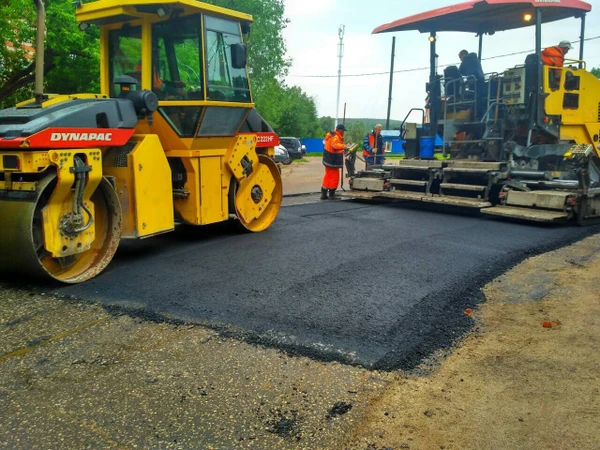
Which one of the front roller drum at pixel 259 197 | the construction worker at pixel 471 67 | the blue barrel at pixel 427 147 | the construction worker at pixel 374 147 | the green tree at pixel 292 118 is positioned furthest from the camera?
the green tree at pixel 292 118

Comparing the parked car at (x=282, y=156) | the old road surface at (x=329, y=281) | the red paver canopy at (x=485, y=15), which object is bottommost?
the old road surface at (x=329, y=281)

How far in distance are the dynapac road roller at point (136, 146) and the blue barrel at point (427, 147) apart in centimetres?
383

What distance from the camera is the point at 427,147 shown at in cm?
991

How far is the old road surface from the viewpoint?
3521mm

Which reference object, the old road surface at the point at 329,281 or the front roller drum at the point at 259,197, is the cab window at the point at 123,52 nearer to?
the front roller drum at the point at 259,197

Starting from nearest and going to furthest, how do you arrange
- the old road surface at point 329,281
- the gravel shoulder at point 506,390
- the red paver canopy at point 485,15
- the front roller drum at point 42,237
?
the gravel shoulder at point 506,390 → the old road surface at point 329,281 → the front roller drum at point 42,237 → the red paver canopy at point 485,15

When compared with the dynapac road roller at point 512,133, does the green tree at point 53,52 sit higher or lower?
higher

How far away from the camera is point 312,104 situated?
5384 cm

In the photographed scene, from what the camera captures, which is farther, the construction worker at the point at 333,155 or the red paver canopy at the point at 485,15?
the construction worker at the point at 333,155

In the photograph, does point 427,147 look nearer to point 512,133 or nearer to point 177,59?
point 512,133

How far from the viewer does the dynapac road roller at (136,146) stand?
4.21 metres

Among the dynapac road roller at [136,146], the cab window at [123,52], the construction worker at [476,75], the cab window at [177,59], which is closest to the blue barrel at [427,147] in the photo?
the construction worker at [476,75]

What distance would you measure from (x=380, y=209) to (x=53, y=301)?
19.6 ft

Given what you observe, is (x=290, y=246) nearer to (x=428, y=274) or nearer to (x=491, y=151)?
(x=428, y=274)
